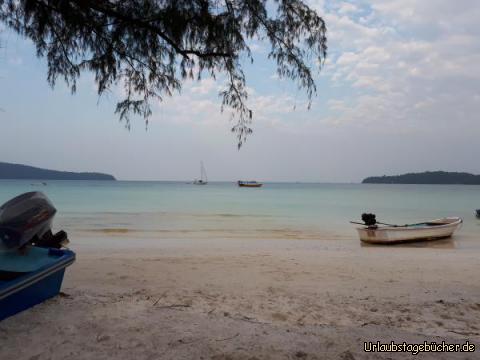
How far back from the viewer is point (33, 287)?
3.55 meters

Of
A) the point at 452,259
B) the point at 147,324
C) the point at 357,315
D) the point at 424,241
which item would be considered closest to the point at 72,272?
the point at 147,324

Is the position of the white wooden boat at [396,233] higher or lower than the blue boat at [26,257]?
lower

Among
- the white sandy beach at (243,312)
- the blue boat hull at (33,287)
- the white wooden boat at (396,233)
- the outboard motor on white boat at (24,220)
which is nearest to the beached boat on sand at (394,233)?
the white wooden boat at (396,233)

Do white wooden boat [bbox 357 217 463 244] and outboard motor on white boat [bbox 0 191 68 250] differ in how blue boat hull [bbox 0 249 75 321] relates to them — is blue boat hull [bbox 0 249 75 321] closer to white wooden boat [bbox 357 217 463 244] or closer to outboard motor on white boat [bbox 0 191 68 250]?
outboard motor on white boat [bbox 0 191 68 250]

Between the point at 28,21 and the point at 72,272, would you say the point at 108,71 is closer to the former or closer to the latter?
the point at 28,21

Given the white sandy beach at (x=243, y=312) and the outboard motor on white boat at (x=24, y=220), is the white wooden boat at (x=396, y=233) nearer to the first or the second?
the white sandy beach at (x=243, y=312)

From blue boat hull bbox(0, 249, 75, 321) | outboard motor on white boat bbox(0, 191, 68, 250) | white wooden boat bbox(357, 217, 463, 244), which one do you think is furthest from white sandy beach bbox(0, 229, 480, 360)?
white wooden boat bbox(357, 217, 463, 244)

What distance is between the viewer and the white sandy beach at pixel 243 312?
2.92 metres

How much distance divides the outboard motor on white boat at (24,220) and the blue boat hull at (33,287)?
1.03ft

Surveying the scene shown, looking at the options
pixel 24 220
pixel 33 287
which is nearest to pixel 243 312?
pixel 33 287

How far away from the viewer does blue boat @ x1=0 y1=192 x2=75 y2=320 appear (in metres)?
3.33

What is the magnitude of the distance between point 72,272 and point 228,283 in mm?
2573

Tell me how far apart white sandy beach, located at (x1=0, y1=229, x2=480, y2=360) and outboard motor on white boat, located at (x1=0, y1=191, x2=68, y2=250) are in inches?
27.1

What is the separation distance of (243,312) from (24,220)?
2374 mm
